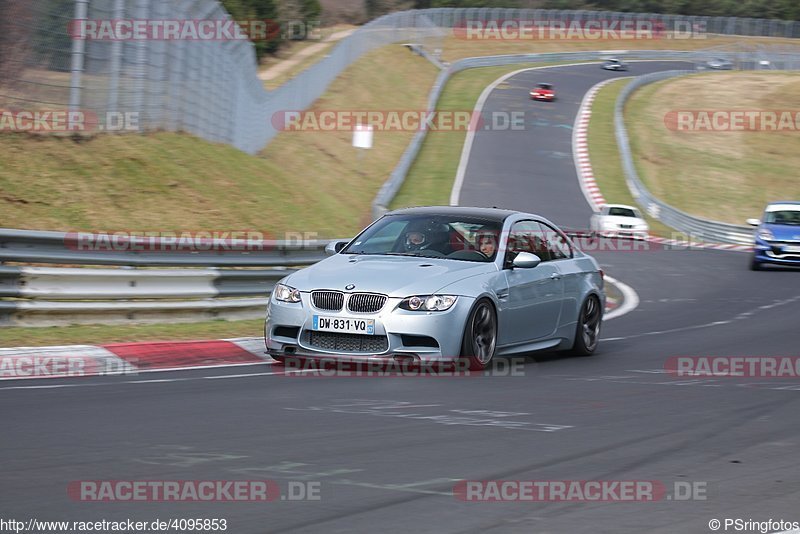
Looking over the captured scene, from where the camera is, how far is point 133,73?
19.2 metres

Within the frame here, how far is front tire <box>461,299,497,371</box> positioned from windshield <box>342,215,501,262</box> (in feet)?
2.07

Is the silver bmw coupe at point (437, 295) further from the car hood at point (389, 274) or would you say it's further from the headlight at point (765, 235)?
the headlight at point (765, 235)

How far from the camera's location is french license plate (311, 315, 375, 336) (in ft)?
31.6

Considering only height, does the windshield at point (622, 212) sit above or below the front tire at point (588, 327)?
below

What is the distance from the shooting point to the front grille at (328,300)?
9.79m

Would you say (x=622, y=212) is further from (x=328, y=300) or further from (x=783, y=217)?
(x=328, y=300)

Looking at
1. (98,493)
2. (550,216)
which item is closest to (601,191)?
(550,216)

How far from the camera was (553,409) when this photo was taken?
830 centimetres

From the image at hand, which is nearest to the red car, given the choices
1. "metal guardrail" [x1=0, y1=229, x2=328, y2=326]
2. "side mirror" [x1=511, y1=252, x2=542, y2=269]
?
"metal guardrail" [x1=0, y1=229, x2=328, y2=326]

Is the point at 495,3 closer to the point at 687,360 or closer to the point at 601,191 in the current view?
the point at 601,191

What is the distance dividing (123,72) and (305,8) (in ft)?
214

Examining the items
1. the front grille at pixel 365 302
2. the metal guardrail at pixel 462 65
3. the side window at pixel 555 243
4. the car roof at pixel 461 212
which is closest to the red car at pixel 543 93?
the metal guardrail at pixel 462 65

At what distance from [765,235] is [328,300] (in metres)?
18.6

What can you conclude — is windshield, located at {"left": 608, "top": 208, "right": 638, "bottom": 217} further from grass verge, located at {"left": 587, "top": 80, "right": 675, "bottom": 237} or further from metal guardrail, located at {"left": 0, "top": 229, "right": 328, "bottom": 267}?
metal guardrail, located at {"left": 0, "top": 229, "right": 328, "bottom": 267}
